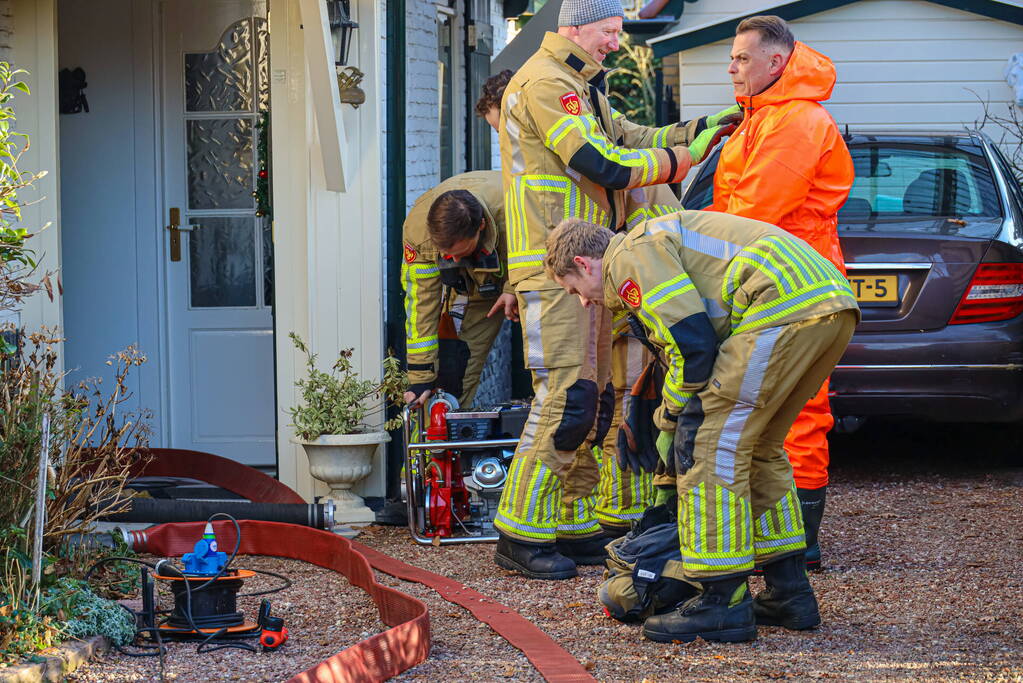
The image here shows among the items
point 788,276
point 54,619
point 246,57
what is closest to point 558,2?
point 246,57

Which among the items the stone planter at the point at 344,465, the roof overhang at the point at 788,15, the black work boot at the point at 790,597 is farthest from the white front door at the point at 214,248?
the roof overhang at the point at 788,15

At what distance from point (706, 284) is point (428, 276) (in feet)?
7.46

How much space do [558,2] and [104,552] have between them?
4520 mm

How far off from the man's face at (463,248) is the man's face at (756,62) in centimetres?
142

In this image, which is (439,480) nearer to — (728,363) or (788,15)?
(728,363)

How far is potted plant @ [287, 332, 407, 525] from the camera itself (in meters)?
6.82

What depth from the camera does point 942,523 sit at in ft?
21.7

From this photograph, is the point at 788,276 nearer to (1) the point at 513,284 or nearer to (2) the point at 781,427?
(2) the point at 781,427

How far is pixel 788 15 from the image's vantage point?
11086mm

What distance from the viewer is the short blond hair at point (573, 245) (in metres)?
4.80

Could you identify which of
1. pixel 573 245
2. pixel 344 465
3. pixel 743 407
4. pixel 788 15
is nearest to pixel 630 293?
pixel 573 245

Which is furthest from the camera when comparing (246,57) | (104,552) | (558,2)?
(558,2)

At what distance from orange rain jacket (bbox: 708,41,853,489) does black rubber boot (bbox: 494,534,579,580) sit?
1.00m

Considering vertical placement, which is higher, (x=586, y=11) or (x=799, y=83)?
(x=586, y=11)
